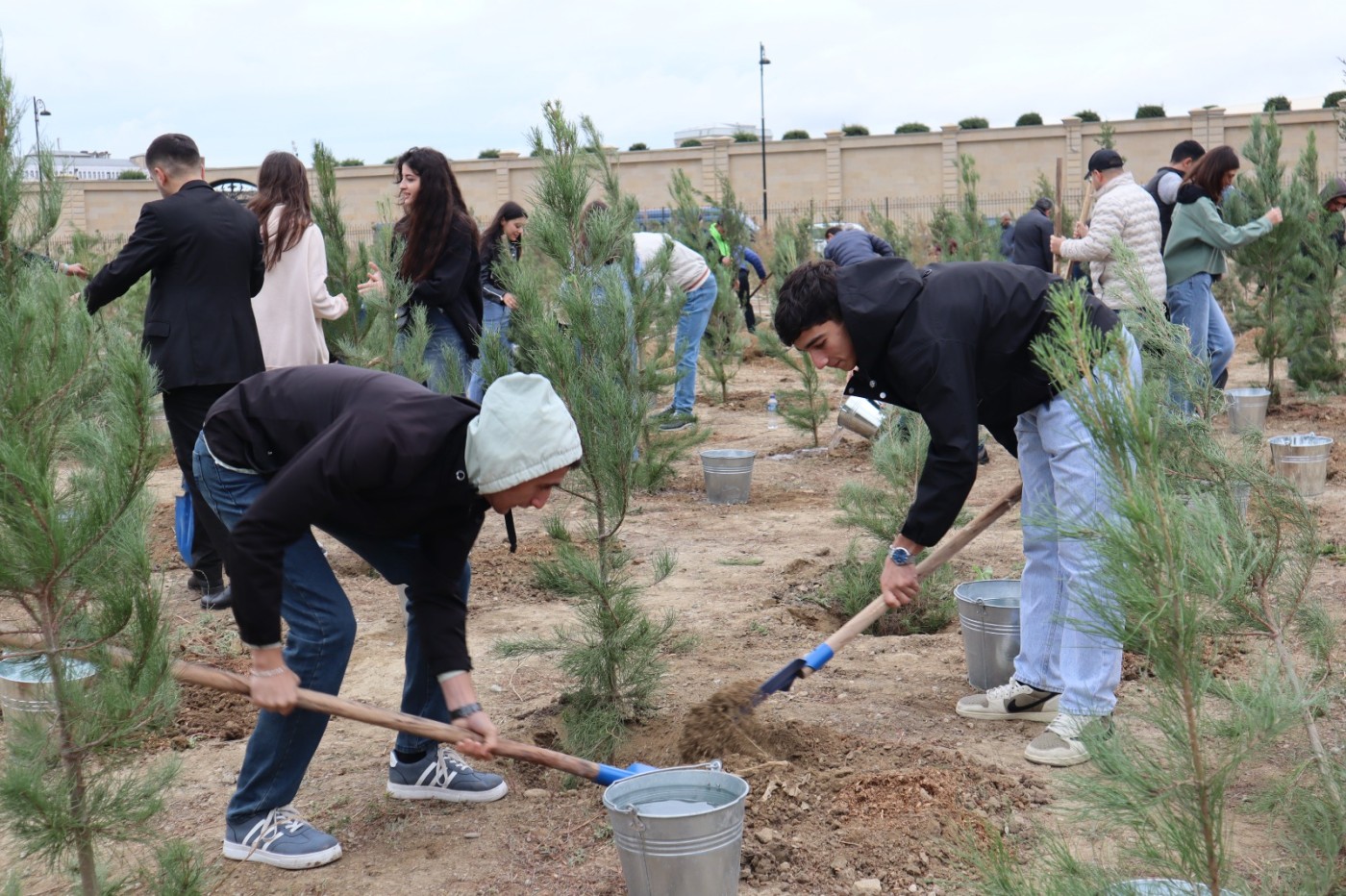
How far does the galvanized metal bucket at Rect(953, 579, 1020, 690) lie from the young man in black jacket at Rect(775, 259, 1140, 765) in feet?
1.21

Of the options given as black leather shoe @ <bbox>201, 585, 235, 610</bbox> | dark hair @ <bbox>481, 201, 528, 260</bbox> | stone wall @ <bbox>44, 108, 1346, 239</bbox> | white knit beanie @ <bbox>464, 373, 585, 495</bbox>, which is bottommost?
black leather shoe @ <bbox>201, 585, 235, 610</bbox>

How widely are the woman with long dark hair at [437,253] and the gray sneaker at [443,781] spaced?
2.26m

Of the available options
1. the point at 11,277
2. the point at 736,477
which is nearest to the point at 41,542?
the point at 11,277

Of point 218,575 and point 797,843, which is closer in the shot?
point 797,843

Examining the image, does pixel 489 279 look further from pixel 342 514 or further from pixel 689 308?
pixel 342 514

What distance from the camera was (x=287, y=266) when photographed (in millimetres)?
5117

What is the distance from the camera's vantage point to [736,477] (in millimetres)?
7312

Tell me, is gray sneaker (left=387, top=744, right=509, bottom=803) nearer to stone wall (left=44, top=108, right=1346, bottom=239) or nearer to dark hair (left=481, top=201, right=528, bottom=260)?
dark hair (left=481, top=201, right=528, bottom=260)

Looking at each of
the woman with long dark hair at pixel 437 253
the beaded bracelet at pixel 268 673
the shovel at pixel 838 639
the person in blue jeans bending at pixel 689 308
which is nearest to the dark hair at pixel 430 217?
the woman with long dark hair at pixel 437 253

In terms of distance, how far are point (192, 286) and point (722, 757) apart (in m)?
2.79

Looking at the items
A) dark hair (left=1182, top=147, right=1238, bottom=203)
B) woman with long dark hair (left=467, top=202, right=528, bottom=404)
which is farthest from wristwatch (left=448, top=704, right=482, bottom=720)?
dark hair (left=1182, top=147, right=1238, bottom=203)

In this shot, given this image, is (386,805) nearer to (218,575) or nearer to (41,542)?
(41,542)

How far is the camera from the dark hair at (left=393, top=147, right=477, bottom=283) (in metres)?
5.61

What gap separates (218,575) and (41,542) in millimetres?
3465
